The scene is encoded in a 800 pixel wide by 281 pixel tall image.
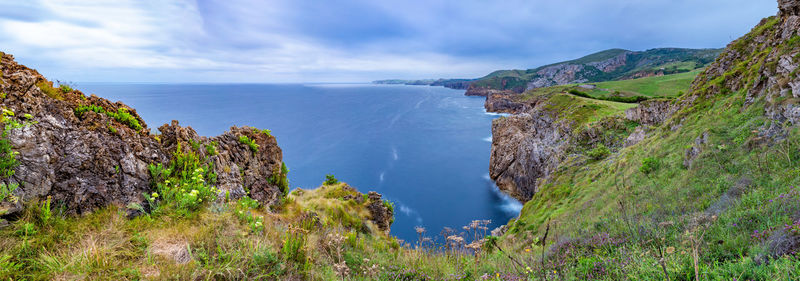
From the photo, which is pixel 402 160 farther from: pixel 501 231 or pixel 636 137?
pixel 636 137

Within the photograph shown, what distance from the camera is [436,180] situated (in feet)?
157

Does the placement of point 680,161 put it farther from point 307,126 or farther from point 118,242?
point 307,126

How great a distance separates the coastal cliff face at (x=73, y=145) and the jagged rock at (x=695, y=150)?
16672 millimetres

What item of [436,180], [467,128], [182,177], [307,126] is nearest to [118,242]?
[182,177]

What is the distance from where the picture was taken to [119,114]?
6723mm

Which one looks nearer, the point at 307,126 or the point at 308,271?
the point at 308,271

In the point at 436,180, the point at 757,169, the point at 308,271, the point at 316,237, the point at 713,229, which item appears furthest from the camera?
the point at 436,180

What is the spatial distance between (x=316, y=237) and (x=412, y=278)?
7.03 ft

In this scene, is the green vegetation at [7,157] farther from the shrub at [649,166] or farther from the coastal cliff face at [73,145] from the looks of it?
the shrub at [649,166]

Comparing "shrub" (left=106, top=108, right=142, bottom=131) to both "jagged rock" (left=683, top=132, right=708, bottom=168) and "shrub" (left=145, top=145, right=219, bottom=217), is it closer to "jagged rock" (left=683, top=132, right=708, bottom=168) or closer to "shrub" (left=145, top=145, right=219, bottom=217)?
"shrub" (left=145, top=145, right=219, bottom=217)

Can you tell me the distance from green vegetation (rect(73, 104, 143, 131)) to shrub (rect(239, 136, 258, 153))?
12.3 ft

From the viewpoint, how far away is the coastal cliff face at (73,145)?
4.78 meters

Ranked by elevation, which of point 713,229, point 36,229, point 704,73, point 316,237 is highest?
point 704,73

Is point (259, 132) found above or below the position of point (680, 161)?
above
